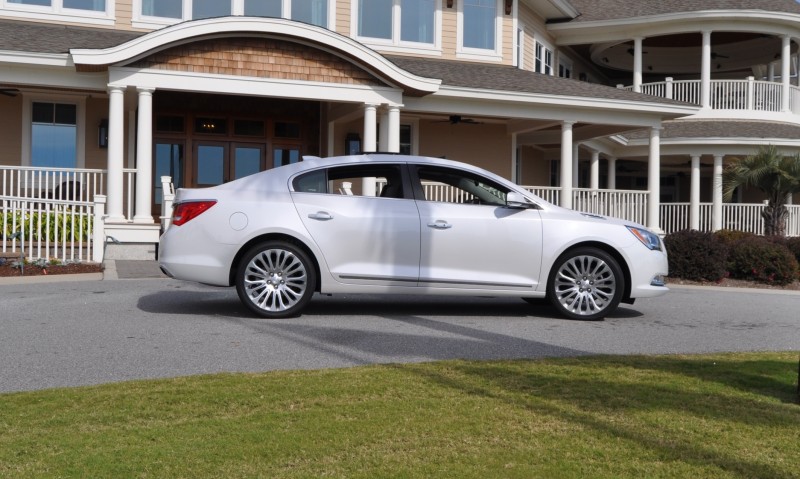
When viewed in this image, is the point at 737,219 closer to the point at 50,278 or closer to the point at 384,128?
the point at 384,128

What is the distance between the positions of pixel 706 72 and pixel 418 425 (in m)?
24.0

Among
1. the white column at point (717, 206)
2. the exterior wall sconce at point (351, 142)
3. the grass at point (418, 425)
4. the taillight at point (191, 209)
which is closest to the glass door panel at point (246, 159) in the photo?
the exterior wall sconce at point (351, 142)

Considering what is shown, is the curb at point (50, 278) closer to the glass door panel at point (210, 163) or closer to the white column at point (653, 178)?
the glass door panel at point (210, 163)

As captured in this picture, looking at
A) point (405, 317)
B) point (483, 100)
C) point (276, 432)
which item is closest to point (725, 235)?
point (483, 100)

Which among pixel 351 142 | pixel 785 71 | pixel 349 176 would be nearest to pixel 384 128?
pixel 351 142

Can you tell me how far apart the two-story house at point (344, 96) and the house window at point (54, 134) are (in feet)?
0.10

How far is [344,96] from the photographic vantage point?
1700cm

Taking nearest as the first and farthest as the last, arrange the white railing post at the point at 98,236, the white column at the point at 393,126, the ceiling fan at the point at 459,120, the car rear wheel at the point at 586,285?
the car rear wheel at the point at 586,285, the white railing post at the point at 98,236, the white column at the point at 393,126, the ceiling fan at the point at 459,120

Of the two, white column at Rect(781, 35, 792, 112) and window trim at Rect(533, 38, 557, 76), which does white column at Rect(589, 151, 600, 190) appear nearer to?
window trim at Rect(533, 38, 557, 76)

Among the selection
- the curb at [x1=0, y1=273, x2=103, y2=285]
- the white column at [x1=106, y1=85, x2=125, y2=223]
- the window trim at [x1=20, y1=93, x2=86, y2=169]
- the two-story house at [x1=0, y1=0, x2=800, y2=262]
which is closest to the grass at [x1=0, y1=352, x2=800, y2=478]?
the curb at [x1=0, y1=273, x2=103, y2=285]

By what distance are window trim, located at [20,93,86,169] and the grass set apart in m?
14.2

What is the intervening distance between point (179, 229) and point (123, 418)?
4256mm

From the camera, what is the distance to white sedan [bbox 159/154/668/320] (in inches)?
352

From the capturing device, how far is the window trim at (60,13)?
18.1 m
